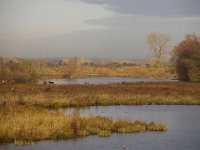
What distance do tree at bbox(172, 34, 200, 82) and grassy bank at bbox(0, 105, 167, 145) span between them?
51.8 m

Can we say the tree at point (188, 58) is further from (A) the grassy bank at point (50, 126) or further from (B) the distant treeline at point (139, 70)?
(A) the grassy bank at point (50, 126)

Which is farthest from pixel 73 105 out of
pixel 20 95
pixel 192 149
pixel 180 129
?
pixel 192 149

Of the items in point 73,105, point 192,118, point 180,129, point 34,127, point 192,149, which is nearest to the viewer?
point 192,149

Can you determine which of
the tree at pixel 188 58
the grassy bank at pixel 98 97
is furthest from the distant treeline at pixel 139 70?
the grassy bank at pixel 98 97

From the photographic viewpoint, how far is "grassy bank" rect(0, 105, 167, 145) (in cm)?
2444

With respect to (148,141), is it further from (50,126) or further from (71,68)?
(71,68)

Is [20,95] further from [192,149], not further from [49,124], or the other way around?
[192,149]

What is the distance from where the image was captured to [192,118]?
117 feet

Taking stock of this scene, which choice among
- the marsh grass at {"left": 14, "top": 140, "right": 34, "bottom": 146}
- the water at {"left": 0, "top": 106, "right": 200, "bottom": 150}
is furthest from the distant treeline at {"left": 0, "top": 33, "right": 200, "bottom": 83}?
the marsh grass at {"left": 14, "top": 140, "right": 34, "bottom": 146}

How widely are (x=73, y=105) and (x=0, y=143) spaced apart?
18834mm

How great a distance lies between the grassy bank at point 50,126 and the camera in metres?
24.4

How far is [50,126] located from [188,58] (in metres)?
→ 60.2

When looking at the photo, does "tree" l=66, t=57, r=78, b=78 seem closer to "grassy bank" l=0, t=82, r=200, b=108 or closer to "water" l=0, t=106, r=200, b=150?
"grassy bank" l=0, t=82, r=200, b=108

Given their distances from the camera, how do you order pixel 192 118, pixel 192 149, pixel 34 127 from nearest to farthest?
1. pixel 192 149
2. pixel 34 127
3. pixel 192 118
